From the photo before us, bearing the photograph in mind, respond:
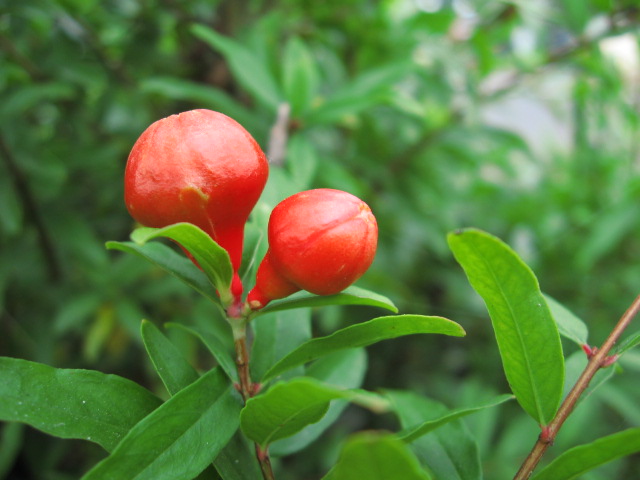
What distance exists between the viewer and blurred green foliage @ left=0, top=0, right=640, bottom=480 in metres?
1.36

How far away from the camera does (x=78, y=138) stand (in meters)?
1.60

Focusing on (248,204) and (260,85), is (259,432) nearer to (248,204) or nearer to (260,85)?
(248,204)

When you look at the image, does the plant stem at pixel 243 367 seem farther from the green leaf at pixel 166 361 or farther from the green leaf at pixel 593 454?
the green leaf at pixel 593 454

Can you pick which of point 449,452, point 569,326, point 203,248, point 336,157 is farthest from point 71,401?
point 336,157

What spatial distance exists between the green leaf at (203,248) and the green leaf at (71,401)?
0.47ft

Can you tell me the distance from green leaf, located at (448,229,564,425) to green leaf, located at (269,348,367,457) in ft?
0.80

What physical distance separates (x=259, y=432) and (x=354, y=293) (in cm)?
17

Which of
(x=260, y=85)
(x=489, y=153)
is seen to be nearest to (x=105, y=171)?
(x=260, y=85)

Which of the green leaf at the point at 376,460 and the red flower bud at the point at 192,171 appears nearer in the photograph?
the green leaf at the point at 376,460

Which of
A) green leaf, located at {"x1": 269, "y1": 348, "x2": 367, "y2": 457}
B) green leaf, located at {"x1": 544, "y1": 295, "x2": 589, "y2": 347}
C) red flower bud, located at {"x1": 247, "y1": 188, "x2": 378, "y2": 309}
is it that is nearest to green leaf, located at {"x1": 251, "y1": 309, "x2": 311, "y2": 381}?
green leaf, located at {"x1": 269, "y1": 348, "x2": 367, "y2": 457}

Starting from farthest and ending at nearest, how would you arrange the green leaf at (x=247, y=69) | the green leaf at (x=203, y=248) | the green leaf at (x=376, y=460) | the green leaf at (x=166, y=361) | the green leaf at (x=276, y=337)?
the green leaf at (x=247, y=69) < the green leaf at (x=276, y=337) < the green leaf at (x=166, y=361) < the green leaf at (x=203, y=248) < the green leaf at (x=376, y=460)

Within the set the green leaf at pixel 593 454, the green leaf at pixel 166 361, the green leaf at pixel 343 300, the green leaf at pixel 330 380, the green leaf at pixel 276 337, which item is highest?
the green leaf at pixel 343 300

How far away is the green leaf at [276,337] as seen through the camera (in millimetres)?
742

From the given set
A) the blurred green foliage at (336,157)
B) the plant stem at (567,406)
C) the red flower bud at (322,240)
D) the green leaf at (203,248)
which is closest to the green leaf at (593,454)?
the plant stem at (567,406)
